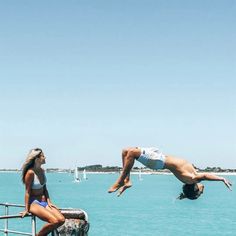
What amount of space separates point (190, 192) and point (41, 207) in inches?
101

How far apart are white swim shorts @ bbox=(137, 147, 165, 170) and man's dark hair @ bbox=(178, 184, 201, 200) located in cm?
54

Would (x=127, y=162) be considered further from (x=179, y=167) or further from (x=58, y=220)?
(x=58, y=220)

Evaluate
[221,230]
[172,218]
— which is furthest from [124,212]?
[221,230]

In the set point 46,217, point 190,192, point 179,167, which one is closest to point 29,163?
point 46,217

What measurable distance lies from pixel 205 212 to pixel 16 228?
3702 centimetres

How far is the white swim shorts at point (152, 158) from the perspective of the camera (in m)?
8.35

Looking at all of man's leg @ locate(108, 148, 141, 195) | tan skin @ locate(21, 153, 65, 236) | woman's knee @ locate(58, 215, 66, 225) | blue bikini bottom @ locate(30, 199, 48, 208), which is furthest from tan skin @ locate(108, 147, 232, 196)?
blue bikini bottom @ locate(30, 199, 48, 208)

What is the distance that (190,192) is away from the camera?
8430 millimetres

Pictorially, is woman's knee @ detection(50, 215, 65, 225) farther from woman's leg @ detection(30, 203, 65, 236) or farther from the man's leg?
the man's leg

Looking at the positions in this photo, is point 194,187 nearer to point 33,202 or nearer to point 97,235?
point 33,202

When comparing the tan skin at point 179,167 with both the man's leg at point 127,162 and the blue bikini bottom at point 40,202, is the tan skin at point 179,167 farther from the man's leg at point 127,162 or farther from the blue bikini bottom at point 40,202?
the blue bikini bottom at point 40,202

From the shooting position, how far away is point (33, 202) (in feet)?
29.5

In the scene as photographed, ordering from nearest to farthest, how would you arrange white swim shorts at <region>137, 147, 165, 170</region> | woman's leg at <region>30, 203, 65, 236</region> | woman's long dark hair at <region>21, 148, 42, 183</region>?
white swim shorts at <region>137, 147, 165, 170</region> < woman's leg at <region>30, 203, 65, 236</region> < woman's long dark hair at <region>21, 148, 42, 183</region>

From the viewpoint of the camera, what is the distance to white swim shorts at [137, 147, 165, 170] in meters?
8.35
